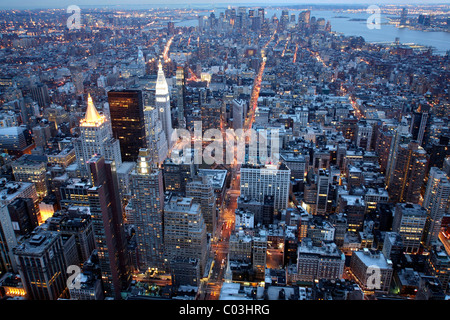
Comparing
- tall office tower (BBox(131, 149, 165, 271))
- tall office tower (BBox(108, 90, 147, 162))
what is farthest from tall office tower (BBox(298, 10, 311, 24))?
tall office tower (BBox(131, 149, 165, 271))

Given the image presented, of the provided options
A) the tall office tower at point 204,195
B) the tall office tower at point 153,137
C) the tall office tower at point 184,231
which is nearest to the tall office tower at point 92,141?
the tall office tower at point 153,137

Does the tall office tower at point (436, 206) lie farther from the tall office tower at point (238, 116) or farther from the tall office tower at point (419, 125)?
the tall office tower at point (238, 116)

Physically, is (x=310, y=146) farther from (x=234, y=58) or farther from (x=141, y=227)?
(x=234, y=58)

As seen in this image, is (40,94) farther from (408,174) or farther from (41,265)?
(408,174)

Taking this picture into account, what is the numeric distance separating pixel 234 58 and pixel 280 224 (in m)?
26.9

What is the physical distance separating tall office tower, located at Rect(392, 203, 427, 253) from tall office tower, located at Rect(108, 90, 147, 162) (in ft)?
36.5

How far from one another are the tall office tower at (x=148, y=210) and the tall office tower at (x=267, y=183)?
417cm

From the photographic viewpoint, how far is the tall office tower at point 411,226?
11.2 metres

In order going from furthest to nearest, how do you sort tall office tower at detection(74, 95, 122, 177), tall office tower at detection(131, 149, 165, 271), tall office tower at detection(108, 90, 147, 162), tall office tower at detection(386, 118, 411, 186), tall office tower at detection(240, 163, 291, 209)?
1. tall office tower at detection(108, 90, 147, 162)
2. tall office tower at detection(386, 118, 411, 186)
3. tall office tower at detection(74, 95, 122, 177)
4. tall office tower at detection(240, 163, 291, 209)
5. tall office tower at detection(131, 149, 165, 271)

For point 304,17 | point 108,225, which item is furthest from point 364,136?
point 304,17

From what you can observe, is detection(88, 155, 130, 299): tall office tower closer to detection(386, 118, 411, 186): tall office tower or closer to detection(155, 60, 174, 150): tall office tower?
detection(155, 60, 174, 150): tall office tower

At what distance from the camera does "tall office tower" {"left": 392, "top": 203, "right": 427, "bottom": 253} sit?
11203 mm

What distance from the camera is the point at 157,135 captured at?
17078mm

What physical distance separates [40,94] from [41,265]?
1837cm
